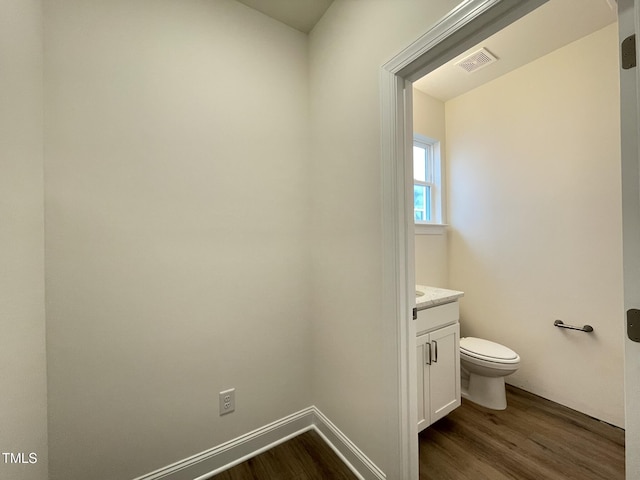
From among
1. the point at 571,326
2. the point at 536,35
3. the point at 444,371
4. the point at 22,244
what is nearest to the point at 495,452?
the point at 444,371

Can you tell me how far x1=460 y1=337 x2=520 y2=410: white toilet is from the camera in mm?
1887

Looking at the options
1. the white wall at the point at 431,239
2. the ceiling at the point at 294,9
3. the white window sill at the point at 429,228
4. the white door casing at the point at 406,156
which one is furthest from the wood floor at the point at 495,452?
the ceiling at the point at 294,9

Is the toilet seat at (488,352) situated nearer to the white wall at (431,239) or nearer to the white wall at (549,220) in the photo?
the white wall at (549,220)

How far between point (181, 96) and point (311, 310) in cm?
150

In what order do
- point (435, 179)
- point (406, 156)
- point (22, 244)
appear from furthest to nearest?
point (435, 179)
point (406, 156)
point (22, 244)

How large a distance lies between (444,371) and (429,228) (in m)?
1.36

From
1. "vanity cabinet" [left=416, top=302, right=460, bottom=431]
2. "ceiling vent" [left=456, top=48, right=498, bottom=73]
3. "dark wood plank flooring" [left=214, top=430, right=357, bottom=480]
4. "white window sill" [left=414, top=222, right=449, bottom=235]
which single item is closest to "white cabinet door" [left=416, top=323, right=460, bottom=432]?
"vanity cabinet" [left=416, top=302, right=460, bottom=431]

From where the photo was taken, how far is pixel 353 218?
4.71ft

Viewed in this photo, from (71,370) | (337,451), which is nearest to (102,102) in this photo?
(71,370)

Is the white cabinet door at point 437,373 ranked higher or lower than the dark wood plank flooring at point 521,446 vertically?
higher

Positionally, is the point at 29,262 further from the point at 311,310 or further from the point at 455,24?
the point at 455,24

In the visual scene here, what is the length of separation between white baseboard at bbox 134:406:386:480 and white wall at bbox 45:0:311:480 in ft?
0.17

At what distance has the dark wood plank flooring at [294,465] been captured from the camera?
4.54 feet

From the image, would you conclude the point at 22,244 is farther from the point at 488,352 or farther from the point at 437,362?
the point at 488,352
